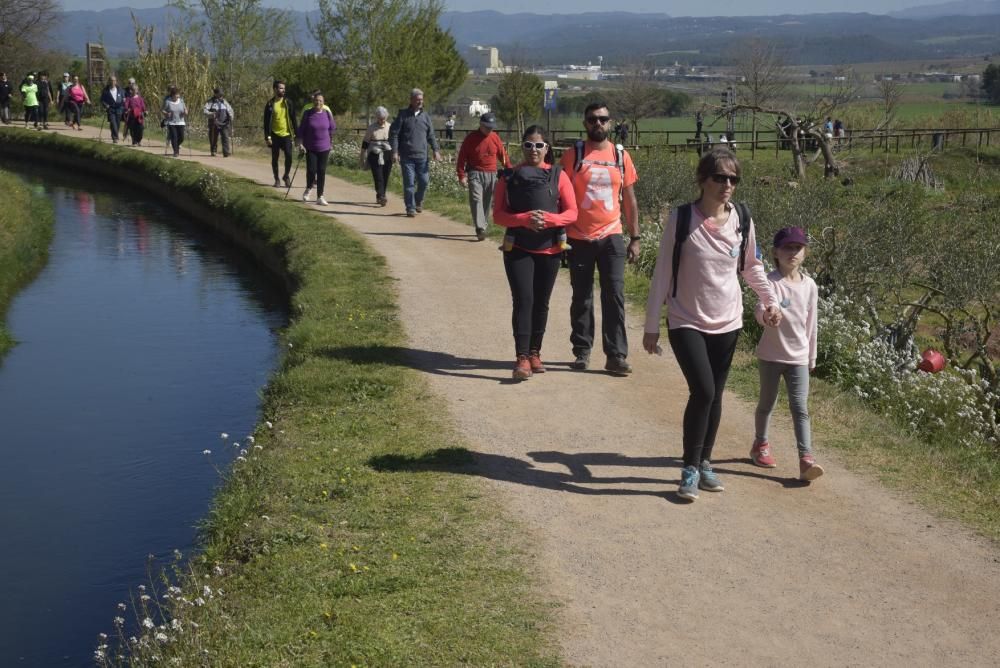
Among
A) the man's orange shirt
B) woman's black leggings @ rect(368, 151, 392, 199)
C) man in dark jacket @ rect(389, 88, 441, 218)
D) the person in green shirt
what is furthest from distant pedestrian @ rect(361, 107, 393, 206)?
the person in green shirt

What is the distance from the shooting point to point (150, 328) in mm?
15148

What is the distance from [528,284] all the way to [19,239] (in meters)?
12.5

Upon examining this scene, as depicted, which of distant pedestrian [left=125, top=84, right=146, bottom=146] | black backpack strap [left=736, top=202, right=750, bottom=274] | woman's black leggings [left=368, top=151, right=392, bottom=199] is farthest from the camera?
distant pedestrian [left=125, top=84, right=146, bottom=146]

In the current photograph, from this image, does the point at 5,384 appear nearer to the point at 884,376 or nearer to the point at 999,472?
the point at 884,376

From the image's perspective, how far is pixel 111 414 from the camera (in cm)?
1161

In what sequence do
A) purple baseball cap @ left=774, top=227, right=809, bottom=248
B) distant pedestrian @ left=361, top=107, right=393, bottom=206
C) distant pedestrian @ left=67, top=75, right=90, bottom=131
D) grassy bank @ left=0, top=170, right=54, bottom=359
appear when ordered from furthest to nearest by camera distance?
distant pedestrian @ left=67, top=75, right=90, bottom=131 < distant pedestrian @ left=361, top=107, right=393, bottom=206 < grassy bank @ left=0, top=170, right=54, bottom=359 < purple baseball cap @ left=774, top=227, right=809, bottom=248

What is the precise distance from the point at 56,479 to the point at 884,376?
6.46 m

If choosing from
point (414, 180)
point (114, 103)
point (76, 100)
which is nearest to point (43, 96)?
point (76, 100)

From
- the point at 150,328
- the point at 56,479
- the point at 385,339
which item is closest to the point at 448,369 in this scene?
the point at 385,339

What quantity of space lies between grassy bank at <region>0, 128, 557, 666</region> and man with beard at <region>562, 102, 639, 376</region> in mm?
1461

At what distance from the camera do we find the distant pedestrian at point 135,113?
30.8 m

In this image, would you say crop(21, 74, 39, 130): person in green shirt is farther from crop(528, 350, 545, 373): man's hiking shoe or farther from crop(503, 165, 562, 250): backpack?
crop(503, 165, 562, 250): backpack

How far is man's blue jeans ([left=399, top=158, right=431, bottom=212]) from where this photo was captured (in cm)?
1805

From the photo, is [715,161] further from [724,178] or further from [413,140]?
[413,140]
